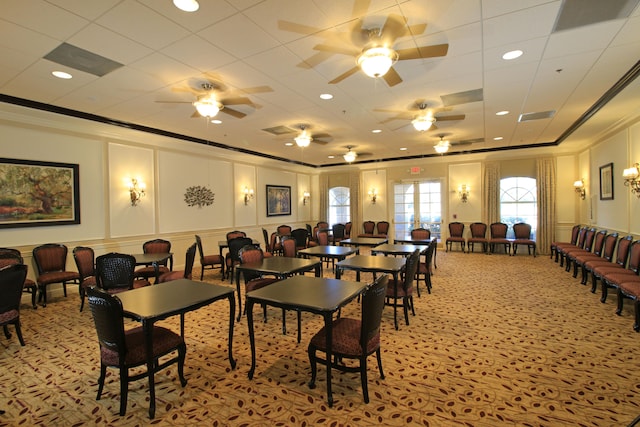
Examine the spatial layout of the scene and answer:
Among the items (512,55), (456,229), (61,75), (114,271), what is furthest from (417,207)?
(61,75)

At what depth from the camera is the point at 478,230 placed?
407 inches

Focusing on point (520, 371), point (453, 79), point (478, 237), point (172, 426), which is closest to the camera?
point (172, 426)

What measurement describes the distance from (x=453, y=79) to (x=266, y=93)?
2864mm

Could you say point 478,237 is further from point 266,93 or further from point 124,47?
point 124,47

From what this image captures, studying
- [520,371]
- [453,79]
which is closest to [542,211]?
[453,79]

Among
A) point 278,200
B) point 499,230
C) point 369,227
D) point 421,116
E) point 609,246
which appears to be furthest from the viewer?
point 369,227

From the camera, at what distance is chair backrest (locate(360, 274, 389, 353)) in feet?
8.11

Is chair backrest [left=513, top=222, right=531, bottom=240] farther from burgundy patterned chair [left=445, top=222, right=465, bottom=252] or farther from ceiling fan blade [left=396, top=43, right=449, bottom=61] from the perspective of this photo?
ceiling fan blade [left=396, top=43, right=449, bottom=61]

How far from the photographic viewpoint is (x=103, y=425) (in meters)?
2.35

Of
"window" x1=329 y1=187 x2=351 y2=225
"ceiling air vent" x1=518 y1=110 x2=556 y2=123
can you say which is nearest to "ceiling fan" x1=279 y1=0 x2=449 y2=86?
"ceiling air vent" x1=518 y1=110 x2=556 y2=123

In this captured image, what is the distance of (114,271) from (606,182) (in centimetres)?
995

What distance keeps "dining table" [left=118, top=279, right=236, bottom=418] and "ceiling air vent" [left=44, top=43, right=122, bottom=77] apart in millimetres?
2865

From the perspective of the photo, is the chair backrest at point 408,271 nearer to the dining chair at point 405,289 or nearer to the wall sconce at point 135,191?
the dining chair at point 405,289

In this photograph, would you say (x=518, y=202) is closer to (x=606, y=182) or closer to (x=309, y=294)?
(x=606, y=182)
